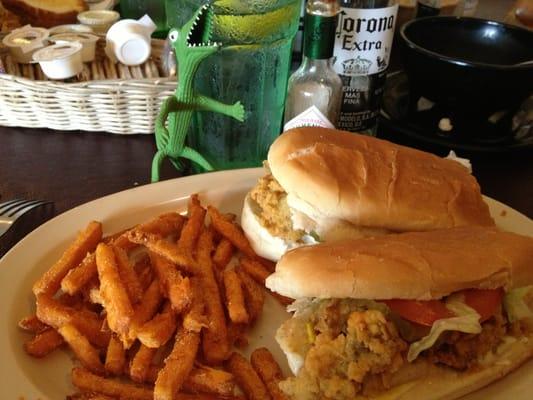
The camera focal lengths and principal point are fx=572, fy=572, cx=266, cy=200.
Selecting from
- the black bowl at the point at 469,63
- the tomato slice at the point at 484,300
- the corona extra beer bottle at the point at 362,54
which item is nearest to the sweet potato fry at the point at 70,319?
the tomato slice at the point at 484,300

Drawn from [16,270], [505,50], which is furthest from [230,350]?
[505,50]

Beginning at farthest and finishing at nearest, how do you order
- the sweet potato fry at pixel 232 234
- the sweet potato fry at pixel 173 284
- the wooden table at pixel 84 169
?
1. the wooden table at pixel 84 169
2. the sweet potato fry at pixel 232 234
3. the sweet potato fry at pixel 173 284

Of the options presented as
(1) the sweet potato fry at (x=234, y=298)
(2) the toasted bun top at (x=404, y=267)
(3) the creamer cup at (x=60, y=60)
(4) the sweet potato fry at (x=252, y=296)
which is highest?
(3) the creamer cup at (x=60, y=60)

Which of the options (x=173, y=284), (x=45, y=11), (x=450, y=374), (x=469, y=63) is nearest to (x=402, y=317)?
(x=450, y=374)

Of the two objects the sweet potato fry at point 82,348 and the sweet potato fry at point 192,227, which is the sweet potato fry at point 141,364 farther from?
the sweet potato fry at point 192,227

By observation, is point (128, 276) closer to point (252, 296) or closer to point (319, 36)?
point (252, 296)

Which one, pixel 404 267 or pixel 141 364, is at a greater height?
pixel 404 267

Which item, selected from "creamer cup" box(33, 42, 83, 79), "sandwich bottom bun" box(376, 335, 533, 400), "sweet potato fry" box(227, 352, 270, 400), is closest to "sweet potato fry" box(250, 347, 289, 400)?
"sweet potato fry" box(227, 352, 270, 400)
